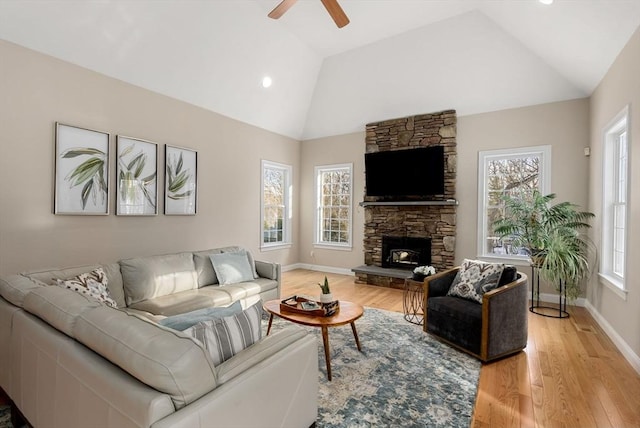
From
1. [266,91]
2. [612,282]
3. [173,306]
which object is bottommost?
[173,306]

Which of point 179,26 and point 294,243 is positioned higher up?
point 179,26

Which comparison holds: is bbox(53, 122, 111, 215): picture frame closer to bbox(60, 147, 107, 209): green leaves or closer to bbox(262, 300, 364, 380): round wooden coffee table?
bbox(60, 147, 107, 209): green leaves

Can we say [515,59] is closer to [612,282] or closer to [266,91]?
[612,282]

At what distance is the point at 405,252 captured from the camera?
19.9 feet

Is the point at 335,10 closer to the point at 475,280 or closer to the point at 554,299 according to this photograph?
the point at 475,280

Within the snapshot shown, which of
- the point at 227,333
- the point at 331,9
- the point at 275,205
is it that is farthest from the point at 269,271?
the point at 331,9

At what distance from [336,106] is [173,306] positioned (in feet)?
15.9

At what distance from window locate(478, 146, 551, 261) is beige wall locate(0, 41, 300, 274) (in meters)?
4.23

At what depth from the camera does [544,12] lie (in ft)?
11.3

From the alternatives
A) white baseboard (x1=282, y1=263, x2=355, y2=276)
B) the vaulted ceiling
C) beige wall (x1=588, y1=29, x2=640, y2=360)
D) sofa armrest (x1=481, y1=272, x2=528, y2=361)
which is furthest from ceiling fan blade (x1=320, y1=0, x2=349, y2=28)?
white baseboard (x1=282, y1=263, x2=355, y2=276)

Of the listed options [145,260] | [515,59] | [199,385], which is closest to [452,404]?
[199,385]

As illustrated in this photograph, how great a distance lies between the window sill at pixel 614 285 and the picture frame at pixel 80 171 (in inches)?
228

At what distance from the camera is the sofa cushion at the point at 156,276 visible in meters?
3.29

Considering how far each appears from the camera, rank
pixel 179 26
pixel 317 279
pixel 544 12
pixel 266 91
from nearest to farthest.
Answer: pixel 544 12 < pixel 179 26 < pixel 266 91 < pixel 317 279
